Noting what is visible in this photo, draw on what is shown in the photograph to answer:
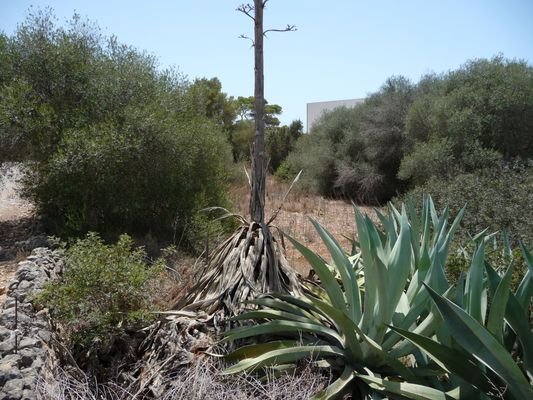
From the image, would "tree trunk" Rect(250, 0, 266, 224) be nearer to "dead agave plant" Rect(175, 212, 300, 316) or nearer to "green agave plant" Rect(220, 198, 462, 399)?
"dead agave plant" Rect(175, 212, 300, 316)

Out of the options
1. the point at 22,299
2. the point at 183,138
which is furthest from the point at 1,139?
the point at 22,299

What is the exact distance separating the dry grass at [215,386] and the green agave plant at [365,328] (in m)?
0.09

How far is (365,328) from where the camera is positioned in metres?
3.05

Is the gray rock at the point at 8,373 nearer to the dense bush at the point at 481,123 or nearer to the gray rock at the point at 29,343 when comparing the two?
the gray rock at the point at 29,343

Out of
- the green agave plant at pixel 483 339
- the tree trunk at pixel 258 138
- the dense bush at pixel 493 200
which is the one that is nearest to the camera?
the green agave plant at pixel 483 339

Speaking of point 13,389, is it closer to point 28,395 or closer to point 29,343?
point 28,395

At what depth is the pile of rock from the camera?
107 inches

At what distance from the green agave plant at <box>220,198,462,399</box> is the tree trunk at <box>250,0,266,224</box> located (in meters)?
0.72

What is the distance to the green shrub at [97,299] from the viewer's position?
3439mm

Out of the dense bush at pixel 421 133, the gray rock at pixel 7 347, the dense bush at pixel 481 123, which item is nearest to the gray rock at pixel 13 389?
the gray rock at pixel 7 347

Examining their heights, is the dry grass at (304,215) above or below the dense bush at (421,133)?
below

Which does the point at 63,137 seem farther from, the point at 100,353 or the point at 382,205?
the point at 382,205

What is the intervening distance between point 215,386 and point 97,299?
1.41m

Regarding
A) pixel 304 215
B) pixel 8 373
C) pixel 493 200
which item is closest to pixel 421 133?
pixel 304 215
